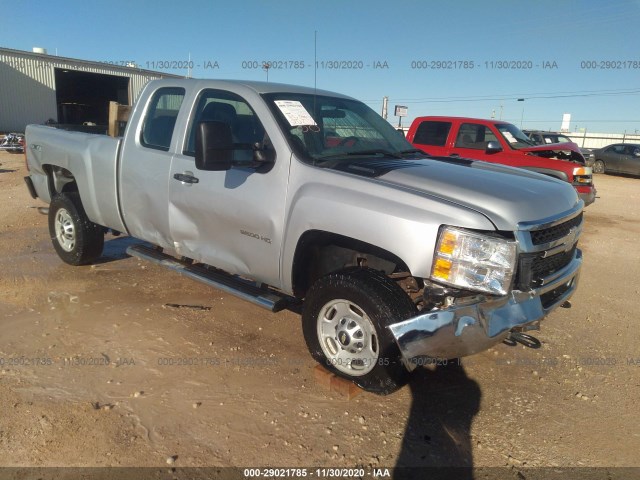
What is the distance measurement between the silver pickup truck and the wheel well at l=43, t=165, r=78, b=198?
79cm

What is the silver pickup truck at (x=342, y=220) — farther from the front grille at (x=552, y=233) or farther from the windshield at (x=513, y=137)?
the windshield at (x=513, y=137)

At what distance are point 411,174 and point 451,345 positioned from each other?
1.15 meters

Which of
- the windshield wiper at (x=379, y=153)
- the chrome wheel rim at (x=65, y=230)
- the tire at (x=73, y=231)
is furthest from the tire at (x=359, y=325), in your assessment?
the chrome wheel rim at (x=65, y=230)

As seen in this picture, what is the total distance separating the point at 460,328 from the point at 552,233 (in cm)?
95

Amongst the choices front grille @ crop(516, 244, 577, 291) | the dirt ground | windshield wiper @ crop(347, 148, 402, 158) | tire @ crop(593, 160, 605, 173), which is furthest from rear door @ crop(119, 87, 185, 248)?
tire @ crop(593, 160, 605, 173)

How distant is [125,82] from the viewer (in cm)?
3167

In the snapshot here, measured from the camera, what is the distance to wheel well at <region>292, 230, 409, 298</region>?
10.5 ft

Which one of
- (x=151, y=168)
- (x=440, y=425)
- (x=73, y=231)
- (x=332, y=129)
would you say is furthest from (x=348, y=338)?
(x=73, y=231)

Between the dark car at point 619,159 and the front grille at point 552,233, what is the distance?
2068 cm

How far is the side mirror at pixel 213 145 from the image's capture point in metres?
3.24

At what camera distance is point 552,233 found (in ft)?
10.2

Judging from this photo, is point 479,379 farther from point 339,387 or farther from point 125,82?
point 125,82

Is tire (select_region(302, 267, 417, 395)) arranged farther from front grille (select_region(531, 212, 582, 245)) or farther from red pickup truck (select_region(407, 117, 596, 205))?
red pickup truck (select_region(407, 117, 596, 205))

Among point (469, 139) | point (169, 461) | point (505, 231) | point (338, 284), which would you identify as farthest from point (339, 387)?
point (469, 139)
